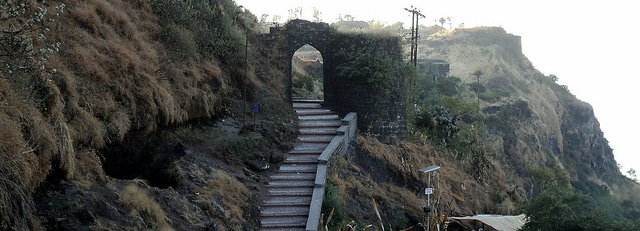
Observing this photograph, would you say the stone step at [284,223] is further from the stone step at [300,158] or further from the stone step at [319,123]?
the stone step at [319,123]

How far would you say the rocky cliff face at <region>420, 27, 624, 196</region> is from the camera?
4247 cm

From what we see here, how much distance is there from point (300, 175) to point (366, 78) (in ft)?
16.4

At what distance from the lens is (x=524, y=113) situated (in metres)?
46.5

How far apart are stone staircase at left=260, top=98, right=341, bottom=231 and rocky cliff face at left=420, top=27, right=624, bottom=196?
15.8 meters

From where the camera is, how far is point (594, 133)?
57.0 metres

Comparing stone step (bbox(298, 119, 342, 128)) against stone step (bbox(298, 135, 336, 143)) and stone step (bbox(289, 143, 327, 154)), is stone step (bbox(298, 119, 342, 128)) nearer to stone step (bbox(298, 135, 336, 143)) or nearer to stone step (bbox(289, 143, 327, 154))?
stone step (bbox(298, 135, 336, 143))

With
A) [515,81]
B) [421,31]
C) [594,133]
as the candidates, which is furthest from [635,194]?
[421,31]

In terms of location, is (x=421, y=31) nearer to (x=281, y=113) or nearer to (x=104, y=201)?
(x=281, y=113)

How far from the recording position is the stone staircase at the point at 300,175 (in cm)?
1328

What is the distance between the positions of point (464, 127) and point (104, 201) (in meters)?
20.1

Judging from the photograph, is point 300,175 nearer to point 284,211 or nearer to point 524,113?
point 284,211

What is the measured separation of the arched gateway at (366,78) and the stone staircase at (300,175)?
32.7 inches

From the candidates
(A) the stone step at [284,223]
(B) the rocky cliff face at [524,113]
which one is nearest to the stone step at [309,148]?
(A) the stone step at [284,223]

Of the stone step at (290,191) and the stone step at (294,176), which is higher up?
the stone step at (294,176)
